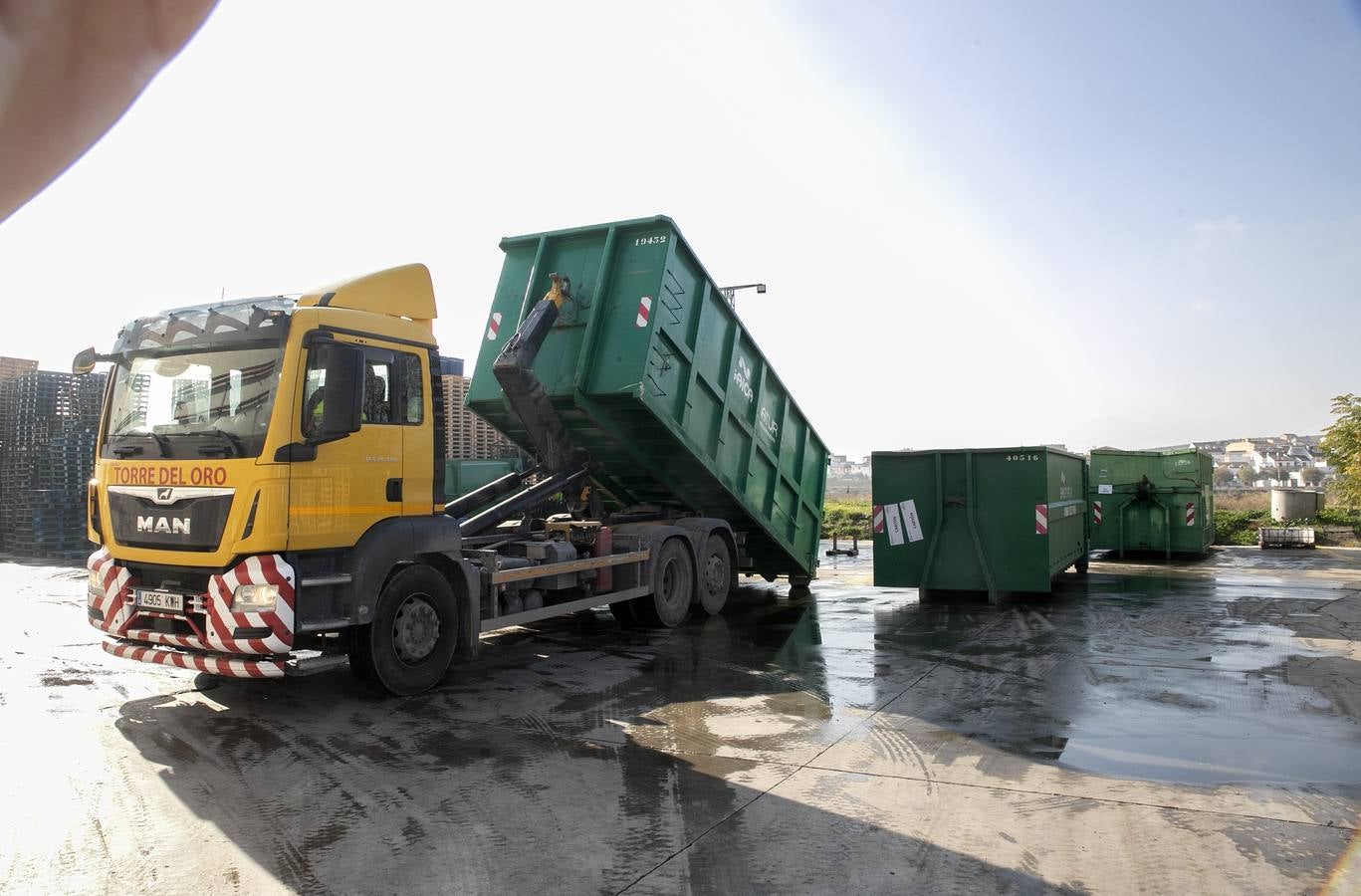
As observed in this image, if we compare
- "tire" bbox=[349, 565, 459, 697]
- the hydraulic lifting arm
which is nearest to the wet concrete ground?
"tire" bbox=[349, 565, 459, 697]

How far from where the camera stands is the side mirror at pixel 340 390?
Result: 617cm

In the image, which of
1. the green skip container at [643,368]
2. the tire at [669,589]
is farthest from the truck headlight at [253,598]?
the tire at [669,589]

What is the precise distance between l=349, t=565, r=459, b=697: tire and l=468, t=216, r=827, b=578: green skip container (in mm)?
2663

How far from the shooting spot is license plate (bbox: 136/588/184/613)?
6.07 metres

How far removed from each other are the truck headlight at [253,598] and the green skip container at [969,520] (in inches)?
311

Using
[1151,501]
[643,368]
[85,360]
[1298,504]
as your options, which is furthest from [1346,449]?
[85,360]

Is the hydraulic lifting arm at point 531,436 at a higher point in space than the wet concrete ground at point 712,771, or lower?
higher

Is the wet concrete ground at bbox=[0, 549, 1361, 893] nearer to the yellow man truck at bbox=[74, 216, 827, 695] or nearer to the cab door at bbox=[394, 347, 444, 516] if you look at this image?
the yellow man truck at bbox=[74, 216, 827, 695]

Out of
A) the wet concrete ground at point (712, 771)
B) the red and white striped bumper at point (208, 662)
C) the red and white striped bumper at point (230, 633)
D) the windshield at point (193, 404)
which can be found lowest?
the wet concrete ground at point (712, 771)

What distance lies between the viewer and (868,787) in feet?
15.8

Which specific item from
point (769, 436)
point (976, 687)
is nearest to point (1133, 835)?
point (976, 687)

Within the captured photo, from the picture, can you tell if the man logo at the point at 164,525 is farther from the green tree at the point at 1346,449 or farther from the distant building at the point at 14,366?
the green tree at the point at 1346,449

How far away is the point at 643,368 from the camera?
8.66 m

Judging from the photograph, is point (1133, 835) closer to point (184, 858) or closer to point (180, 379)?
point (184, 858)
